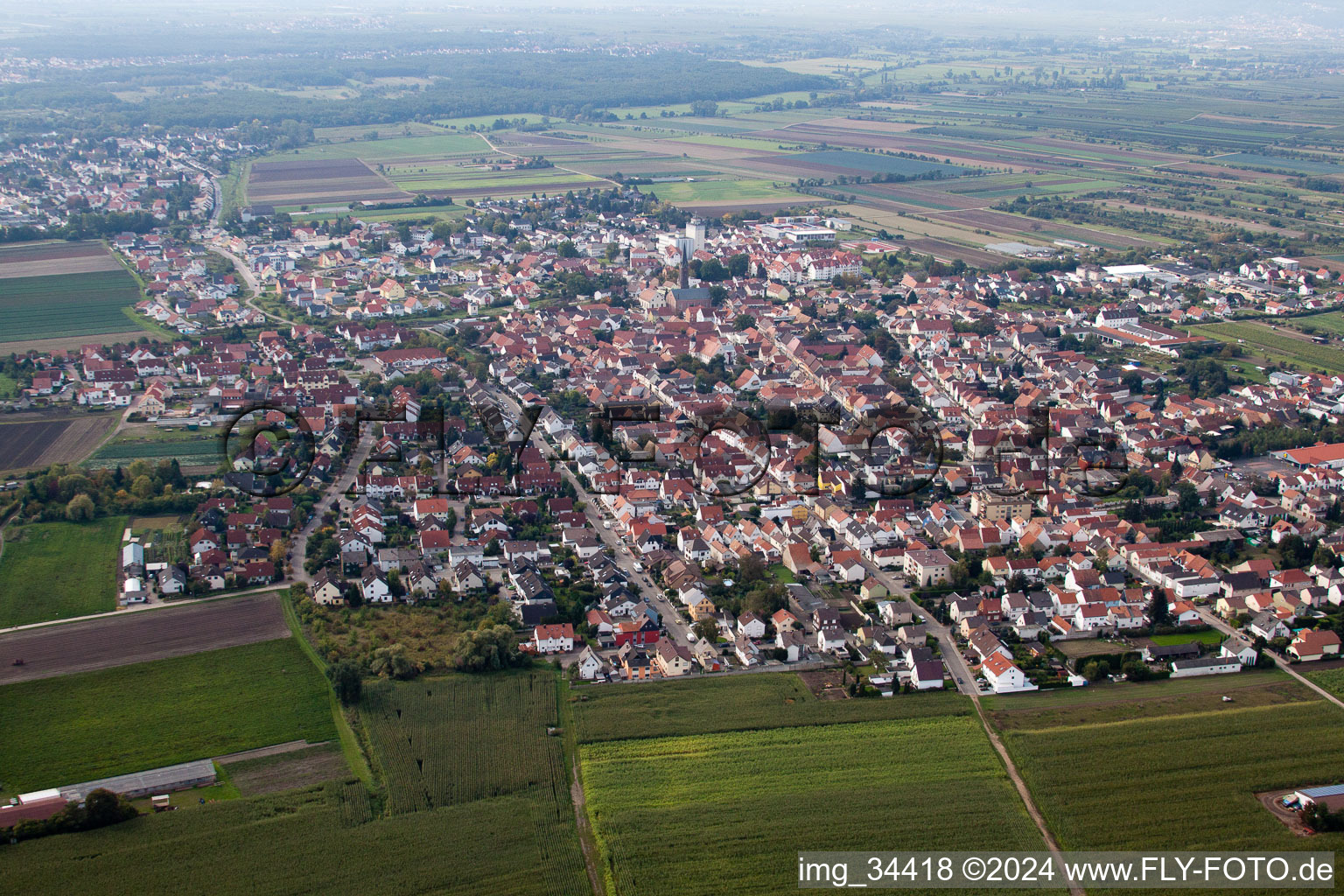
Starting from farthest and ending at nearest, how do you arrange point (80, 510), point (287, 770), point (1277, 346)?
point (1277, 346)
point (80, 510)
point (287, 770)

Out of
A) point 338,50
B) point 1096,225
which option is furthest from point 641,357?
point 338,50

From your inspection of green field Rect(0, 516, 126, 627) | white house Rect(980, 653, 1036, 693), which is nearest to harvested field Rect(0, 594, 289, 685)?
green field Rect(0, 516, 126, 627)

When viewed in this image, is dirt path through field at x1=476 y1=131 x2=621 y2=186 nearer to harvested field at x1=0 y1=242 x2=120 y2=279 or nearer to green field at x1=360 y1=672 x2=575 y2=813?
harvested field at x1=0 y1=242 x2=120 y2=279

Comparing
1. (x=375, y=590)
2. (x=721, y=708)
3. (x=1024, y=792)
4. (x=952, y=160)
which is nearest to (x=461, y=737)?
(x=721, y=708)

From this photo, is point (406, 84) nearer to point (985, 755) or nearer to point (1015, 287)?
point (1015, 287)

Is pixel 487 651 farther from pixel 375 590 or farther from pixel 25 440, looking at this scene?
pixel 25 440
